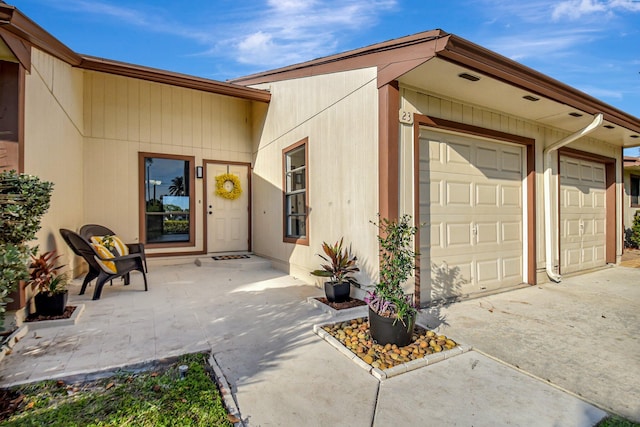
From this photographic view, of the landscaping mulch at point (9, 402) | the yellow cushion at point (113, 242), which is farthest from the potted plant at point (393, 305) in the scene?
the yellow cushion at point (113, 242)

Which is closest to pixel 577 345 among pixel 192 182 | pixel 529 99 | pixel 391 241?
pixel 391 241

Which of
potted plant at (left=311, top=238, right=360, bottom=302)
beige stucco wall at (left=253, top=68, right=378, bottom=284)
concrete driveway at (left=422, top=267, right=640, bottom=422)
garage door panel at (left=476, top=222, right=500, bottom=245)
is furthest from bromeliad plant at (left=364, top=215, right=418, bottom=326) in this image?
garage door panel at (left=476, top=222, right=500, bottom=245)

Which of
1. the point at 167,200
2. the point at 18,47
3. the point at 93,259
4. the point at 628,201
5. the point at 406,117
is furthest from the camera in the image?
the point at 628,201

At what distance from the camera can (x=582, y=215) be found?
585 cm

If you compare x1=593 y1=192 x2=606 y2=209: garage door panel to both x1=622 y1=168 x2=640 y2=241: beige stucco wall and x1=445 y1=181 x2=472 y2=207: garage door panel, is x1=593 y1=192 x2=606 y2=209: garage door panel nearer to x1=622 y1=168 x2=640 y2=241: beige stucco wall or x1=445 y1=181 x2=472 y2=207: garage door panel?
x1=445 y1=181 x2=472 y2=207: garage door panel

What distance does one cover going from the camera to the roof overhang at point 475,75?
2873mm

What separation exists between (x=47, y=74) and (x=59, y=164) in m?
1.15

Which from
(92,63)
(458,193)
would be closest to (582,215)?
(458,193)

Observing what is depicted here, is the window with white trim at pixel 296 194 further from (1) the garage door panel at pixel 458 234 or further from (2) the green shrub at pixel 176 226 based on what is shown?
(2) the green shrub at pixel 176 226

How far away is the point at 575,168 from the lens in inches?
227

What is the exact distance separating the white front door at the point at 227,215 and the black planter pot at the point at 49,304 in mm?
3951

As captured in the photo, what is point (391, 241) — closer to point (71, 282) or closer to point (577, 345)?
point (577, 345)

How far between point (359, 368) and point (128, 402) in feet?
4.83

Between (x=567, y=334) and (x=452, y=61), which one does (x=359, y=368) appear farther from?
(x=452, y=61)
